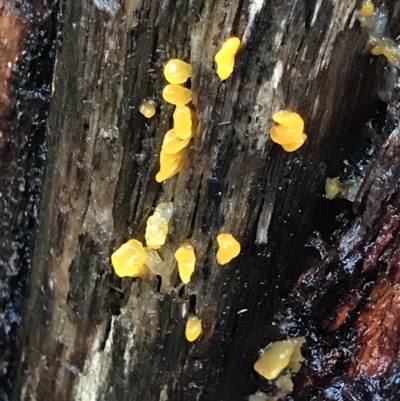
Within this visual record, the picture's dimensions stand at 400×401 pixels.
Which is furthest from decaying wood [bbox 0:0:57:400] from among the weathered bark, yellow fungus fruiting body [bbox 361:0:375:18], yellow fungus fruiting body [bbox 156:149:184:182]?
yellow fungus fruiting body [bbox 361:0:375:18]

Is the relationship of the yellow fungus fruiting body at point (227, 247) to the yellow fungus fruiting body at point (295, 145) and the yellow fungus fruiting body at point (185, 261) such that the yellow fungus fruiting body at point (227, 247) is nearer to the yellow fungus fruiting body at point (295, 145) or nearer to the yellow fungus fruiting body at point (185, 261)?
the yellow fungus fruiting body at point (185, 261)

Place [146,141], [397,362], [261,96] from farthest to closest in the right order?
[397,362]
[146,141]
[261,96]

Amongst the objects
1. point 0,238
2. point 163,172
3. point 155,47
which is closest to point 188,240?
point 163,172

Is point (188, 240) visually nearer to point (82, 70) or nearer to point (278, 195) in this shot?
point (278, 195)


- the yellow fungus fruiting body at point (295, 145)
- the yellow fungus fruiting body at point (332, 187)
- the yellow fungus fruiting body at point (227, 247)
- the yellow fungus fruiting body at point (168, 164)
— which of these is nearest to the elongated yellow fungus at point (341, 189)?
the yellow fungus fruiting body at point (332, 187)

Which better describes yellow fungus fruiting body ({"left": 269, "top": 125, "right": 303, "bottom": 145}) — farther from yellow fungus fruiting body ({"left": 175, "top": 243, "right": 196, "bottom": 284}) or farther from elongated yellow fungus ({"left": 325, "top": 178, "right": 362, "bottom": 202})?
yellow fungus fruiting body ({"left": 175, "top": 243, "right": 196, "bottom": 284})

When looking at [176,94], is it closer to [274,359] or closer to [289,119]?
[289,119]

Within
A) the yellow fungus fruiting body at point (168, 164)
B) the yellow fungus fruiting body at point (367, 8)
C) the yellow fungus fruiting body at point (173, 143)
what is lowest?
the yellow fungus fruiting body at point (168, 164)
